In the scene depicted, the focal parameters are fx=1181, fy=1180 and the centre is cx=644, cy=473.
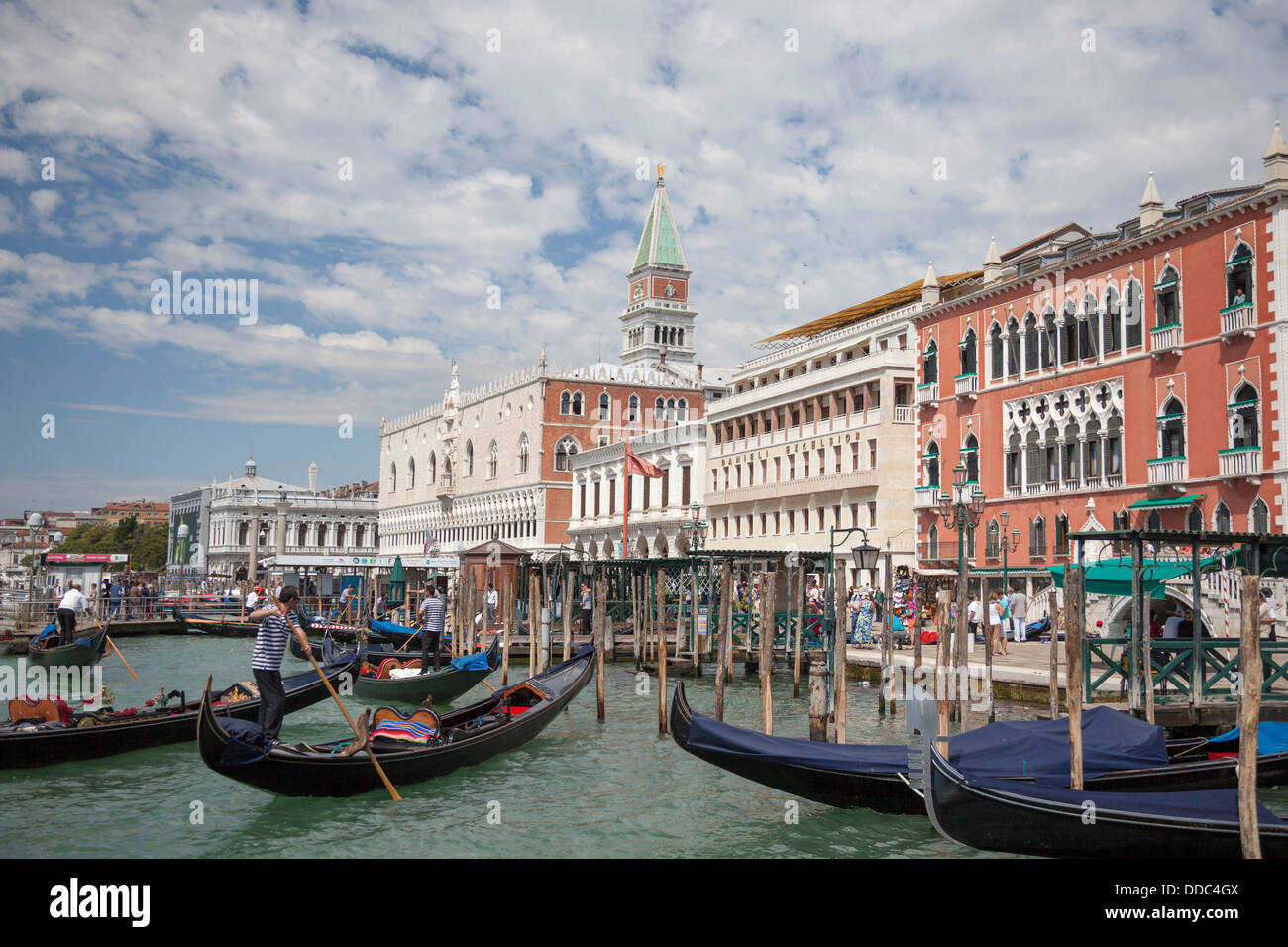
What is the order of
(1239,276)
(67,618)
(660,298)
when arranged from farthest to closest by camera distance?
(660,298), (67,618), (1239,276)

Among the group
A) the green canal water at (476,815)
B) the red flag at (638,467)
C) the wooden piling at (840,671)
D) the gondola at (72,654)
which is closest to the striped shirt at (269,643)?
the green canal water at (476,815)

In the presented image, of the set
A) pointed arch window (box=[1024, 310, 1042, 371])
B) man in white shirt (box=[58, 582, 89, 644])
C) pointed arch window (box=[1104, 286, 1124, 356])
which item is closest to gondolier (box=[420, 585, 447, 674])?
man in white shirt (box=[58, 582, 89, 644])

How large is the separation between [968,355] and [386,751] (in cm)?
2195

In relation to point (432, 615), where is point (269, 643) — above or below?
above

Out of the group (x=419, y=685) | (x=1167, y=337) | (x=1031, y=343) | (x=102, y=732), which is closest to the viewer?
(x=102, y=732)

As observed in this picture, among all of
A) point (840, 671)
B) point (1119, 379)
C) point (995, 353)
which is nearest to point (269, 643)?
point (840, 671)

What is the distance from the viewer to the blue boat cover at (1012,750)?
29.4ft

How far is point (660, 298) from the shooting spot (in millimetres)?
70062

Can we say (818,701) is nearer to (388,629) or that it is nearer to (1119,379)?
(1119,379)

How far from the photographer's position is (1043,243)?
2888 cm

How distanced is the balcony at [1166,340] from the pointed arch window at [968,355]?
5672 mm

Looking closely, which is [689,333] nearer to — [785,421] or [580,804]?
[785,421]

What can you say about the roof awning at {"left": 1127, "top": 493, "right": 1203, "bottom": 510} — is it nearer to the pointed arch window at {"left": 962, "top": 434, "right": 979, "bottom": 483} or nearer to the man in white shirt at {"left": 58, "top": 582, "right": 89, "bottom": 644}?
the pointed arch window at {"left": 962, "top": 434, "right": 979, "bottom": 483}

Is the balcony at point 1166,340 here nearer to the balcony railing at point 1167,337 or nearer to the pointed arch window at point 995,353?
the balcony railing at point 1167,337
